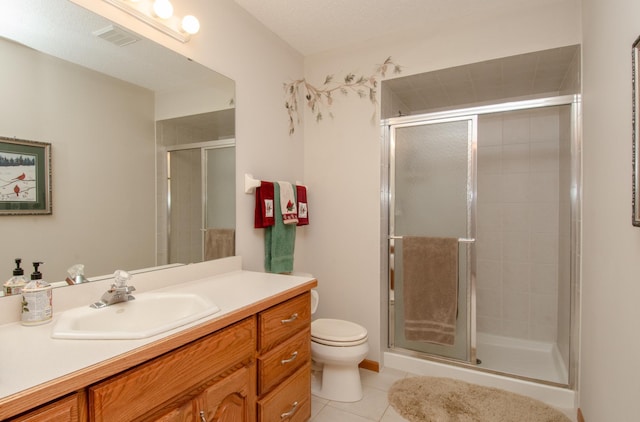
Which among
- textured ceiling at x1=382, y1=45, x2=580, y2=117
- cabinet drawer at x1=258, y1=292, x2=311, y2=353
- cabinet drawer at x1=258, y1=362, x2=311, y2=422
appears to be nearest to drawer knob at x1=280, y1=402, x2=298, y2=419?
cabinet drawer at x1=258, y1=362, x2=311, y2=422

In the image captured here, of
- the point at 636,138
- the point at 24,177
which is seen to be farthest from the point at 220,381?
the point at 636,138

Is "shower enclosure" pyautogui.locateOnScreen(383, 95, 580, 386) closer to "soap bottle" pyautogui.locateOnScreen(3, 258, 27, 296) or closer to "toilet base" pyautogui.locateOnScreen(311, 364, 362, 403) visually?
"toilet base" pyautogui.locateOnScreen(311, 364, 362, 403)

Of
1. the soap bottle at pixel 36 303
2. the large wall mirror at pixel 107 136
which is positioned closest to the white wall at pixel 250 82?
the large wall mirror at pixel 107 136

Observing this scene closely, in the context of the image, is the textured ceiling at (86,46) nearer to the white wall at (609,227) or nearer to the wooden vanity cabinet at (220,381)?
the wooden vanity cabinet at (220,381)

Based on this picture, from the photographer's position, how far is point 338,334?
2.09m

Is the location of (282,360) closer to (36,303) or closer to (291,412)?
(291,412)

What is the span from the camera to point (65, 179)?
4.14ft

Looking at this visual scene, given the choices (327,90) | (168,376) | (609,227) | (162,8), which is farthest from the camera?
(327,90)

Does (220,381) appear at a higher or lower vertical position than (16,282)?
lower

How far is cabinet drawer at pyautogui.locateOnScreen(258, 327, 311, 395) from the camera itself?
1.38 m

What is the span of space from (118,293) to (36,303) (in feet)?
0.82

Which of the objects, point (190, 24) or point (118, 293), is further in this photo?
point (190, 24)

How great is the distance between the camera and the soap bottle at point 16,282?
1.09 metres

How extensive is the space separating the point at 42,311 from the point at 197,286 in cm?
60
